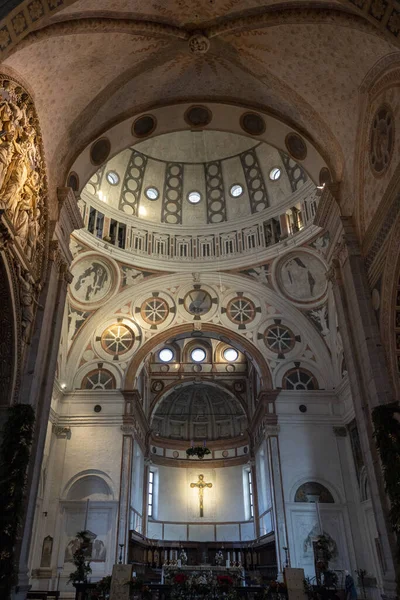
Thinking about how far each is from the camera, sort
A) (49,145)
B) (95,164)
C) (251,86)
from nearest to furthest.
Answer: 1. (49,145)
2. (251,86)
3. (95,164)

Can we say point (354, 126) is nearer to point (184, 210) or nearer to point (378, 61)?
point (378, 61)

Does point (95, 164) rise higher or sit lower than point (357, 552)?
higher

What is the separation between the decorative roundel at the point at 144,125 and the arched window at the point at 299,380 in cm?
1429

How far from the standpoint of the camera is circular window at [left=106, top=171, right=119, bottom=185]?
2472cm

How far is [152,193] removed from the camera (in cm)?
2628

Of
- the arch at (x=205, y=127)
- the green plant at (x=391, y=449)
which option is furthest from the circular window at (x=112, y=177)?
the green plant at (x=391, y=449)

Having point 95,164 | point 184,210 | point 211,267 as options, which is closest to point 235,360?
point 211,267

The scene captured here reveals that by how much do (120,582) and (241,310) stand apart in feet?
54.5

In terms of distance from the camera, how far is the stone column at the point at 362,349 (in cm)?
941

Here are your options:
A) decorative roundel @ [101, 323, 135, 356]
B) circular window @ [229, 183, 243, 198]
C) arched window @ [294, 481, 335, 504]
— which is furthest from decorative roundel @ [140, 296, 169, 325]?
arched window @ [294, 481, 335, 504]

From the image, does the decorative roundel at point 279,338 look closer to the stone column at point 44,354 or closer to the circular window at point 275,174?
the circular window at point 275,174

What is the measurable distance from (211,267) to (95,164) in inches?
464

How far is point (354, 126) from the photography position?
1190 cm

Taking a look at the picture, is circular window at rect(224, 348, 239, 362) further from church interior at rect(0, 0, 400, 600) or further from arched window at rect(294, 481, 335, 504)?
arched window at rect(294, 481, 335, 504)
